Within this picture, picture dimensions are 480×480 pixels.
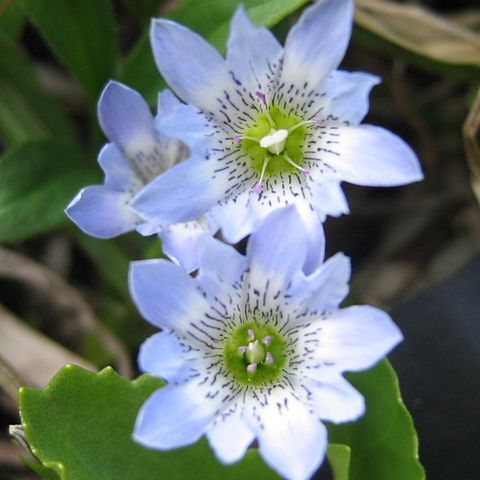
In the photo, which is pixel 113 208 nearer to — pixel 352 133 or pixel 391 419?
pixel 352 133

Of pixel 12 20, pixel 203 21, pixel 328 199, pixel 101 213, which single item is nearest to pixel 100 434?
pixel 101 213

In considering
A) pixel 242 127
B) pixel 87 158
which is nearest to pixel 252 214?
pixel 242 127

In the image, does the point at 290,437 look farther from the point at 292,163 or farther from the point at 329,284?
the point at 292,163

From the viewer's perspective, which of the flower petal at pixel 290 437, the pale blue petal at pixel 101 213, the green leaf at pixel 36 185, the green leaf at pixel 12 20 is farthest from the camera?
the green leaf at pixel 12 20

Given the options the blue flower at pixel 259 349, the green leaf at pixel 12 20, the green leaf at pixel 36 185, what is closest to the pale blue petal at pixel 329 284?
the blue flower at pixel 259 349

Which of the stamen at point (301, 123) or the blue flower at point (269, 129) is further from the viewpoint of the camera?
the stamen at point (301, 123)

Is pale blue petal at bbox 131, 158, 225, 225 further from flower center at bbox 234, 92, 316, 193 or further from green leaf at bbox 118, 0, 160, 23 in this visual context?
green leaf at bbox 118, 0, 160, 23

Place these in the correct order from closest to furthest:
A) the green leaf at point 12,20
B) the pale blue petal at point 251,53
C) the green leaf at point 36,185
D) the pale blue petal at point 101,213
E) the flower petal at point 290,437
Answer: the flower petal at point 290,437
the pale blue petal at point 251,53
the pale blue petal at point 101,213
the green leaf at point 36,185
the green leaf at point 12,20

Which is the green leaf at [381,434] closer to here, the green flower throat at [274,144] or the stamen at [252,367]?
the stamen at [252,367]
